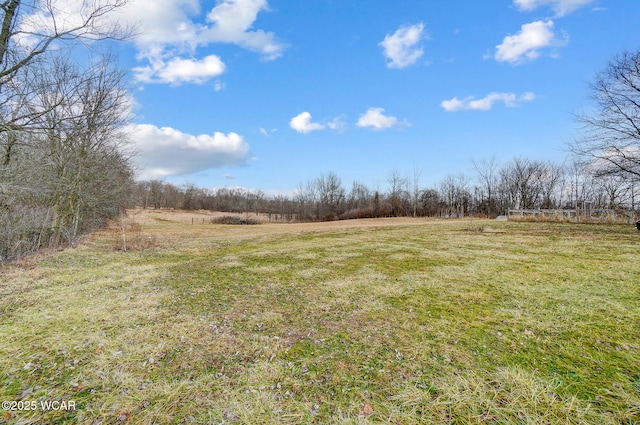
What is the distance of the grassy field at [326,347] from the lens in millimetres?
2164

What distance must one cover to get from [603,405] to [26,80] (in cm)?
1183

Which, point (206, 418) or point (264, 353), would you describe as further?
point (264, 353)

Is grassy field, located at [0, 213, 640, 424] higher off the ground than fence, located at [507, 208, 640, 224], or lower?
lower

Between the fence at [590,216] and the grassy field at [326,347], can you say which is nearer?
the grassy field at [326,347]

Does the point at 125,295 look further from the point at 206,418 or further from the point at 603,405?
the point at 603,405

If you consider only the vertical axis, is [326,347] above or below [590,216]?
below

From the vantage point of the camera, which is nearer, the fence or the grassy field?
the grassy field

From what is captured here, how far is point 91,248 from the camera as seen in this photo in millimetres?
10430

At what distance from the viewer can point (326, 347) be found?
3123mm

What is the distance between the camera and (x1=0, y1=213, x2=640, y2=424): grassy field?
2164 mm

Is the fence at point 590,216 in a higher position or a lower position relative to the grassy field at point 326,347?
higher

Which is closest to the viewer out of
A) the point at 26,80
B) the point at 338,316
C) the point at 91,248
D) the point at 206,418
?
the point at 206,418

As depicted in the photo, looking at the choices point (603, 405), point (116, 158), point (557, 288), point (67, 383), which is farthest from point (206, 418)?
point (116, 158)

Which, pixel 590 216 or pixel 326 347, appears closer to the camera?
pixel 326 347
